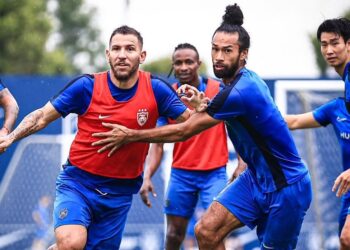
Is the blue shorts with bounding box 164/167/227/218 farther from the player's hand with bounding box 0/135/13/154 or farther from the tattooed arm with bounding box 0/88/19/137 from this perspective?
the player's hand with bounding box 0/135/13/154

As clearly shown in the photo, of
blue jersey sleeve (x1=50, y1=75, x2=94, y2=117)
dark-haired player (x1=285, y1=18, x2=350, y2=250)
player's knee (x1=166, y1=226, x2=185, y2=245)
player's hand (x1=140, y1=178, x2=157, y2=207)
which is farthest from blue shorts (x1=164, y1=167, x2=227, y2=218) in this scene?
blue jersey sleeve (x1=50, y1=75, x2=94, y2=117)

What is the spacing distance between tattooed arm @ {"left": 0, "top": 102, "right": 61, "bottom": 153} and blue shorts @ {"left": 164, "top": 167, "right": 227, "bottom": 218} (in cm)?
269

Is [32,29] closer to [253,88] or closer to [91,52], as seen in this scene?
[91,52]

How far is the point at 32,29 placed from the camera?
34219mm

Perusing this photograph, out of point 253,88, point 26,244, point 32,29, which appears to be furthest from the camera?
point 32,29

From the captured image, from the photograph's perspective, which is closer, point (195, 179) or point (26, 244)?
point (195, 179)

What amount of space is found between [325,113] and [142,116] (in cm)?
225

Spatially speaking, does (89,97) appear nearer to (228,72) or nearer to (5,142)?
(5,142)

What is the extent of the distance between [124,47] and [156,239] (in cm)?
490

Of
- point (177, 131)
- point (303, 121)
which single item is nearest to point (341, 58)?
point (303, 121)

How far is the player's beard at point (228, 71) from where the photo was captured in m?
6.95

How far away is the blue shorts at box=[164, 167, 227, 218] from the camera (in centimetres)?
944

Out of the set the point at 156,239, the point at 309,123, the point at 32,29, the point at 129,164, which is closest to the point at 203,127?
the point at 129,164

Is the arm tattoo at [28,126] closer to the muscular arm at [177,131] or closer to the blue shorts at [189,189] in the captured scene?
the muscular arm at [177,131]
